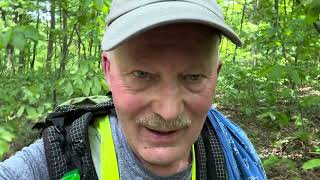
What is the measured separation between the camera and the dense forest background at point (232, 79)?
3.08m

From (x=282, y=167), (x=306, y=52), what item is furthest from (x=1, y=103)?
(x=306, y=52)

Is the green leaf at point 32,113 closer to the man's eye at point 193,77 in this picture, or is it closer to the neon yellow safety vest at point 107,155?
the neon yellow safety vest at point 107,155

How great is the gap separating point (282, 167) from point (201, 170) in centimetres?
371

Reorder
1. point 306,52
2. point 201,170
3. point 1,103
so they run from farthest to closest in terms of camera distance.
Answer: point 306,52 → point 1,103 → point 201,170

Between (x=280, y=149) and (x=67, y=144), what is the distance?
4.77 metres

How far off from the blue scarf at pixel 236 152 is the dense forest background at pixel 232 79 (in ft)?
3.21

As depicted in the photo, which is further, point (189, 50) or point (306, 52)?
point (306, 52)

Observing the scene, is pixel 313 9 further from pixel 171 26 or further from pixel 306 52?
pixel 306 52

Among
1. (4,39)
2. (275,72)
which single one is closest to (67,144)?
(4,39)

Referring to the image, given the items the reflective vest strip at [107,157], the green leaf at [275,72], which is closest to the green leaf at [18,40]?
the reflective vest strip at [107,157]

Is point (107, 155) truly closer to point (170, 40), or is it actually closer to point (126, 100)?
point (126, 100)

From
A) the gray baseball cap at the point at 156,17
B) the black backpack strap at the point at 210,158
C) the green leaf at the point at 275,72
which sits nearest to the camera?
the gray baseball cap at the point at 156,17

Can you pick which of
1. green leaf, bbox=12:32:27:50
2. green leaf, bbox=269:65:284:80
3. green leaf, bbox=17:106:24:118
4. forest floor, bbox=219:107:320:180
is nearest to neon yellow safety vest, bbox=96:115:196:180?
green leaf, bbox=12:32:27:50

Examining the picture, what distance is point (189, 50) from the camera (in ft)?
3.47
